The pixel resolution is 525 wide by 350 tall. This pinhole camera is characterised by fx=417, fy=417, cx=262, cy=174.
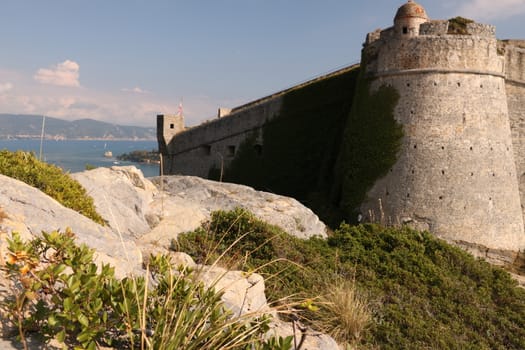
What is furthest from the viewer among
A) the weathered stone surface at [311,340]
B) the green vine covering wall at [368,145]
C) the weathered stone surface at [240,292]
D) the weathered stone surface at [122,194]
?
the green vine covering wall at [368,145]

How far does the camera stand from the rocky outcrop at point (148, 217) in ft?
13.6

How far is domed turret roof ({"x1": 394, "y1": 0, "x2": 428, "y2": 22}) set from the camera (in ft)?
50.4

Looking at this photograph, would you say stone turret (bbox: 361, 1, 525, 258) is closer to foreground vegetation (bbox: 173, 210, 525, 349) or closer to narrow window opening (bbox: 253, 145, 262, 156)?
foreground vegetation (bbox: 173, 210, 525, 349)

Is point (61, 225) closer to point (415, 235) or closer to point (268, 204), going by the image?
point (268, 204)

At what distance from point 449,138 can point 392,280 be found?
29.8 ft

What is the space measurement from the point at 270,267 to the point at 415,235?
4375 mm

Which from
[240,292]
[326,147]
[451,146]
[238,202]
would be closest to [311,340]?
[240,292]

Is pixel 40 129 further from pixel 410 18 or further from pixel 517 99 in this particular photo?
pixel 517 99

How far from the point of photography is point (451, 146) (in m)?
15.2

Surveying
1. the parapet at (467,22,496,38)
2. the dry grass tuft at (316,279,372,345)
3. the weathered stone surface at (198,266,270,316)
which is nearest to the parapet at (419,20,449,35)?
the parapet at (467,22,496,38)

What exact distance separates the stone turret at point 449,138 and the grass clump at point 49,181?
39.1ft

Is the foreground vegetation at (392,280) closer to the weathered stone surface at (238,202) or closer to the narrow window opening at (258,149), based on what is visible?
the weathered stone surface at (238,202)

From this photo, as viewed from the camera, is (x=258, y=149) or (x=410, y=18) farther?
(x=258, y=149)

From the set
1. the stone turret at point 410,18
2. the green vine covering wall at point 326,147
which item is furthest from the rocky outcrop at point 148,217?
the stone turret at point 410,18
